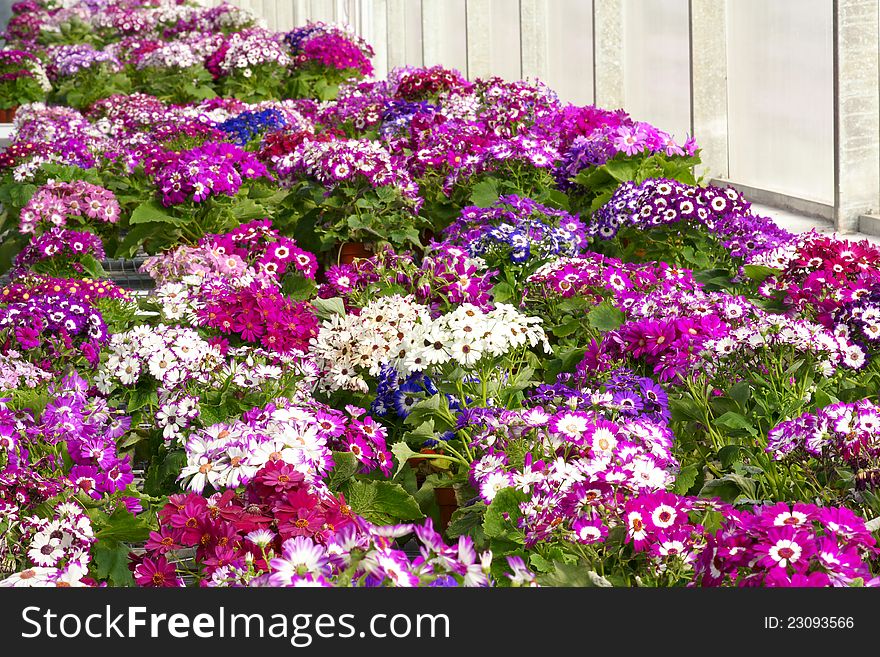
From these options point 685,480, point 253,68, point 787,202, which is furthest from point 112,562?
point 253,68

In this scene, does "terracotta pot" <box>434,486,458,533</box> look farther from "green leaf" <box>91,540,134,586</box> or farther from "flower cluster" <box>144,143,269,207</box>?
"flower cluster" <box>144,143,269,207</box>

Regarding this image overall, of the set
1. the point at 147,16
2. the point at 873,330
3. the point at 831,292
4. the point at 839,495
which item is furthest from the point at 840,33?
the point at 147,16

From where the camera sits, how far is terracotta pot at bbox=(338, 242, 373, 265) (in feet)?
14.0

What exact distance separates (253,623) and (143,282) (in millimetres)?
3555

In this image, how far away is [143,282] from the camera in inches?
184

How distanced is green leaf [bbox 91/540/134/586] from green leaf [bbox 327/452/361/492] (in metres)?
0.37

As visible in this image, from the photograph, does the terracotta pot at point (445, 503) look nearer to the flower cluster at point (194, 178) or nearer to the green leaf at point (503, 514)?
A: the green leaf at point (503, 514)

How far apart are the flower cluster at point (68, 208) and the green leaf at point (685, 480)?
2670 mm

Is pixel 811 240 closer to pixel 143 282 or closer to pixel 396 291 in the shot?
pixel 396 291

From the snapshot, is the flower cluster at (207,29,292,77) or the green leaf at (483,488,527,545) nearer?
the green leaf at (483,488,527,545)

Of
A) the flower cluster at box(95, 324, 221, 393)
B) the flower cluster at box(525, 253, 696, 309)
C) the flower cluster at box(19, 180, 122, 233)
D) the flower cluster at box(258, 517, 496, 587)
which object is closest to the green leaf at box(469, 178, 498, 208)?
the flower cluster at box(525, 253, 696, 309)

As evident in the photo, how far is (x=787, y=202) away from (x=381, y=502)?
11.8ft

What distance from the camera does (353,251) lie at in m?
4.28

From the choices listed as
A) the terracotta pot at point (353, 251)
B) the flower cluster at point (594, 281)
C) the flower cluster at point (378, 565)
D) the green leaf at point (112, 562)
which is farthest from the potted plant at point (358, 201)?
the flower cluster at point (378, 565)
